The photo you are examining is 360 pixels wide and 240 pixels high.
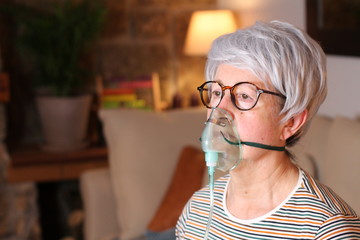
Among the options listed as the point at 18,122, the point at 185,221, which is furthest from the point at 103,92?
the point at 185,221

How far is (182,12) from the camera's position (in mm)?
4016

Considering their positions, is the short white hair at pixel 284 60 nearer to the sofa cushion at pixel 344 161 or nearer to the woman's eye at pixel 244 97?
the woman's eye at pixel 244 97

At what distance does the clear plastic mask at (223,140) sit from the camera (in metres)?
1.17

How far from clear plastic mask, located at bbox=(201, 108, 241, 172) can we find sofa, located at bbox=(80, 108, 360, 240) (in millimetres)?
1099

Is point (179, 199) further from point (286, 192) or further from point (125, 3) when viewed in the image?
point (125, 3)

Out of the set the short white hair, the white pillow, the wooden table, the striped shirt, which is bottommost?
the wooden table

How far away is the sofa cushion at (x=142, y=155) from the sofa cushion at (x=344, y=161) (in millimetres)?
741

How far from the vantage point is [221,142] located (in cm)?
118

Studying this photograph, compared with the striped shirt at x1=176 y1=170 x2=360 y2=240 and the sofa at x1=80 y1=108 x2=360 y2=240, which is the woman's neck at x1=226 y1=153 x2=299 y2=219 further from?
the sofa at x1=80 y1=108 x2=360 y2=240

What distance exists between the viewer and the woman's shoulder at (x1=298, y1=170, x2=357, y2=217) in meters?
1.14

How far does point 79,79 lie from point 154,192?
4.11ft

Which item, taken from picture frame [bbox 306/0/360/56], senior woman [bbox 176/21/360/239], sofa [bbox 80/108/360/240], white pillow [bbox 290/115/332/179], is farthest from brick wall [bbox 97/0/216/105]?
senior woman [bbox 176/21/360/239]

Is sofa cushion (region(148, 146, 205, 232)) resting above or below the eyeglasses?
below

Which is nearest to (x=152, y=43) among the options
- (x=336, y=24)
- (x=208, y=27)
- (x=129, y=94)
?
(x=129, y=94)
